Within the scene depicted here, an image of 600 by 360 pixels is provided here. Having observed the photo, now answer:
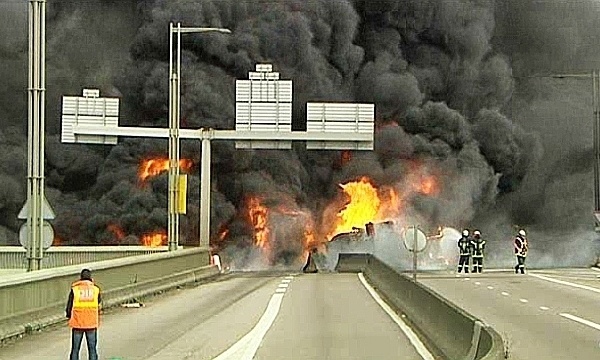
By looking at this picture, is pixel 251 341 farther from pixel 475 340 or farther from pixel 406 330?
pixel 475 340

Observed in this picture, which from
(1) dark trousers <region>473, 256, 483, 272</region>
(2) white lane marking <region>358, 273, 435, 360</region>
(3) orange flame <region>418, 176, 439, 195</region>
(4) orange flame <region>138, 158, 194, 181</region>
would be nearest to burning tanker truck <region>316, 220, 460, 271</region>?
(3) orange flame <region>418, 176, 439, 195</region>

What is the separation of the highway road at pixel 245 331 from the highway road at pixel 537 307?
1.96 meters

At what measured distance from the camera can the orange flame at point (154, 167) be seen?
6888 centimetres

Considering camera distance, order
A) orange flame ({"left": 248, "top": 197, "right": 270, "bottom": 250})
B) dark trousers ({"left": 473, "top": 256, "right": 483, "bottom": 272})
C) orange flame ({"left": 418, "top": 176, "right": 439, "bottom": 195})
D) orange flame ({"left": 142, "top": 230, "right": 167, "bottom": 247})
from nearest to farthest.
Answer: dark trousers ({"left": 473, "top": 256, "right": 483, "bottom": 272}) → orange flame ({"left": 142, "top": 230, "right": 167, "bottom": 247}) → orange flame ({"left": 248, "top": 197, "right": 270, "bottom": 250}) → orange flame ({"left": 418, "top": 176, "right": 439, "bottom": 195})

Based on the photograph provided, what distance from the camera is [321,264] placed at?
69.2 meters

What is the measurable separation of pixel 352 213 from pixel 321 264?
17.0ft

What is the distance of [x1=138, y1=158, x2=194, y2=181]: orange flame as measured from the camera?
226 feet

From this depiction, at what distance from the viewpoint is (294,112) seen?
241ft

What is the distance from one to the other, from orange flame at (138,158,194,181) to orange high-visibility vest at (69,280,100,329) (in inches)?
2141

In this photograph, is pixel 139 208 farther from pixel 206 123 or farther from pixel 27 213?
pixel 27 213

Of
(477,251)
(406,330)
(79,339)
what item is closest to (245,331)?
(406,330)

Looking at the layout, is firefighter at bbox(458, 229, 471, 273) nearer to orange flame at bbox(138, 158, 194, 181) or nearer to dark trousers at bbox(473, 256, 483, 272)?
dark trousers at bbox(473, 256, 483, 272)

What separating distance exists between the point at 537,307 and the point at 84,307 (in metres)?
15.1

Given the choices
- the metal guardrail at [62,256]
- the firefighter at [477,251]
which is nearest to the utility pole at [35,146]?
the metal guardrail at [62,256]
